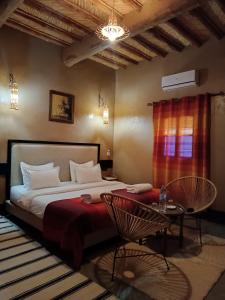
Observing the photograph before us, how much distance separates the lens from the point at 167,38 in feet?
12.5

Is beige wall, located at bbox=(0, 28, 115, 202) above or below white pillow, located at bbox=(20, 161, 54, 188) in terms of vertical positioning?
→ above

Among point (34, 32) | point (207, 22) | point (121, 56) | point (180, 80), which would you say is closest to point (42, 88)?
point (34, 32)

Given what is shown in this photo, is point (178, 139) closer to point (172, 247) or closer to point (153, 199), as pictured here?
point (153, 199)

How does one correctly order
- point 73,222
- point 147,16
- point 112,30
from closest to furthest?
1. point 73,222
2. point 112,30
3. point 147,16

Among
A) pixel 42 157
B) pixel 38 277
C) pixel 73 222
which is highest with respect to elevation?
pixel 42 157

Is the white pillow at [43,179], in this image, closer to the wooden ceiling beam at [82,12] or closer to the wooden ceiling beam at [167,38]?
the wooden ceiling beam at [82,12]

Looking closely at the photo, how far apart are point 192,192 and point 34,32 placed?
3.54m

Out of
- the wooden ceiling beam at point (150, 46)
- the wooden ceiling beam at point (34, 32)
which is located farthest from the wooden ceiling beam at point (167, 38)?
the wooden ceiling beam at point (34, 32)

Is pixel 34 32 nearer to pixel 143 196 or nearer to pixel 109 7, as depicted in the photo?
pixel 109 7

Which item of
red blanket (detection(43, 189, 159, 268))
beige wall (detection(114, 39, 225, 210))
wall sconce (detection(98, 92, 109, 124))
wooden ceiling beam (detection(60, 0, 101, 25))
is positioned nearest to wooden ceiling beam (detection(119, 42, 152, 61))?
beige wall (detection(114, 39, 225, 210))

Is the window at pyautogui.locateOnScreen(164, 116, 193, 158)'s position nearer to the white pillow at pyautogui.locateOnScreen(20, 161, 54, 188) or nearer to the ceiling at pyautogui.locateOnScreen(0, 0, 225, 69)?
the ceiling at pyautogui.locateOnScreen(0, 0, 225, 69)

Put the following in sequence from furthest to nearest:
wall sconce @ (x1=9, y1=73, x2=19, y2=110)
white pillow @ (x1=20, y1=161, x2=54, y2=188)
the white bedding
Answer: wall sconce @ (x1=9, y1=73, x2=19, y2=110) → white pillow @ (x1=20, y1=161, x2=54, y2=188) → the white bedding

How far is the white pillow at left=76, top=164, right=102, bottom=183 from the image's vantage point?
13.2ft

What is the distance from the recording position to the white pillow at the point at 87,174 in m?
4.03
